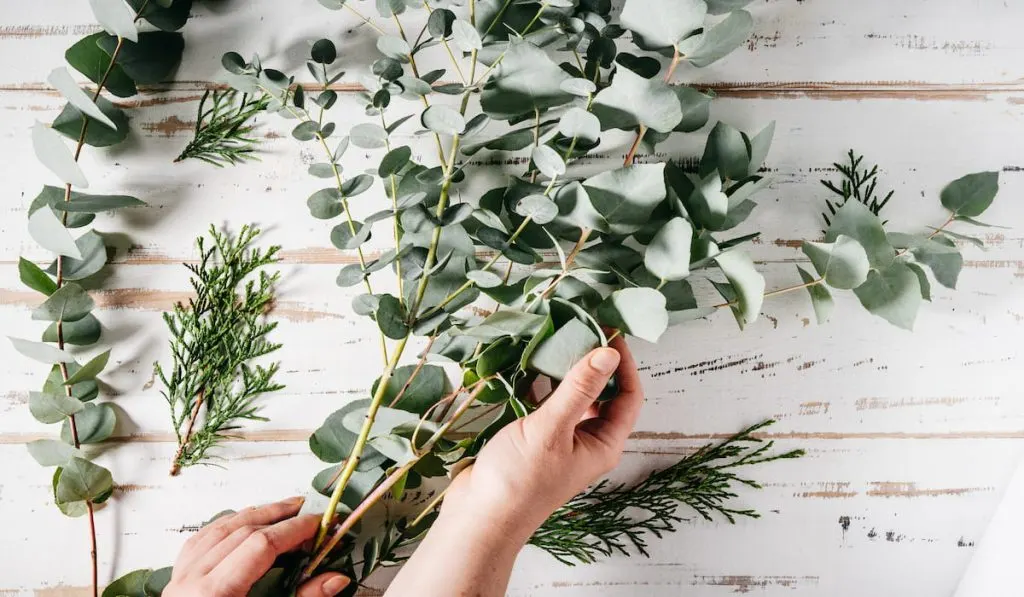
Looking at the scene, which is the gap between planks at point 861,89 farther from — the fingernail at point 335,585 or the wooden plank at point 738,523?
the fingernail at point 335,585

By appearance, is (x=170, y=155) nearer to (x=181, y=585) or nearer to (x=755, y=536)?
(x=181, y=585)

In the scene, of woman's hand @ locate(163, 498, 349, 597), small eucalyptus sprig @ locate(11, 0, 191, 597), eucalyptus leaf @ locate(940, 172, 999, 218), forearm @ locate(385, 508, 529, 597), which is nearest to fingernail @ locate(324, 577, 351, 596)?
woman's hand @ locate(163, 498, 349, 597)

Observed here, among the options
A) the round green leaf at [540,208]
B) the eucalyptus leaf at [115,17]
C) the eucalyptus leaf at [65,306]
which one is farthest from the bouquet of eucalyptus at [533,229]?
the eucalyptus leaf at [65,306]

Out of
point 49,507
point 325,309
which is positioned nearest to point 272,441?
point 325,309

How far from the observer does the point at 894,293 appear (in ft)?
2.39

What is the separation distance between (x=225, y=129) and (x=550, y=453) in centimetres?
60

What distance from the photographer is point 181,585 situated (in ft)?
2.39

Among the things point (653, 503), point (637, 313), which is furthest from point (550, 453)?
point (653, 503)

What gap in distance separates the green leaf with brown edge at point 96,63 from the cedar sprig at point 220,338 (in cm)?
21

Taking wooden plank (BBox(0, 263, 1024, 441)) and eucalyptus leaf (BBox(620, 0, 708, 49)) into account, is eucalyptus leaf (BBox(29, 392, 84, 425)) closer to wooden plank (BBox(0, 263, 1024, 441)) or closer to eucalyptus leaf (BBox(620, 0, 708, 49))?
wooden plank (BBox(0, 263, 1024, 441))

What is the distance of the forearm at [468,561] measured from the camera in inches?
26.7

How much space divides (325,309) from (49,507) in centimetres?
49

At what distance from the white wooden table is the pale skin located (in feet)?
0.47

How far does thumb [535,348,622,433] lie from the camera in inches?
23.0
